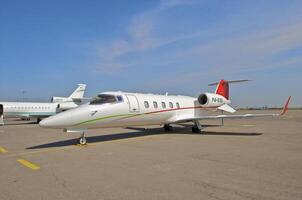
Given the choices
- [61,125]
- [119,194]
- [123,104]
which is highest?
[123,104]

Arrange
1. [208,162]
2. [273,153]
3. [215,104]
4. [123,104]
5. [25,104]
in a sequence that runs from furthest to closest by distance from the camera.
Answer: [25,104], [215,104], [123,104], [273,153], [208,162]

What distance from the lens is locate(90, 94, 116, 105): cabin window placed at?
1202 centimetres

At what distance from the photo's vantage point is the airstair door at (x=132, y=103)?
13236 millimetres

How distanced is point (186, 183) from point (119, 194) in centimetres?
137

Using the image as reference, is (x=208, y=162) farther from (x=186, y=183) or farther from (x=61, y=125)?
(x=61, y=125)

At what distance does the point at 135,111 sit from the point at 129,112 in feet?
1.60

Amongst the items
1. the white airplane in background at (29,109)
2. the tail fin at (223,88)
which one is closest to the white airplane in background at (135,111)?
the tail fin at (223,88)

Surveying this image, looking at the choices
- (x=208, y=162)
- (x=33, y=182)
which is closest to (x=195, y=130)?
(x=208, y=162)

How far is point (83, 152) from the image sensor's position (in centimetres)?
947

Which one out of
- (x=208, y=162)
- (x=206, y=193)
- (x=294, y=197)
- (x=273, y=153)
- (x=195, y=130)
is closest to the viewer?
(x=294, y=197)

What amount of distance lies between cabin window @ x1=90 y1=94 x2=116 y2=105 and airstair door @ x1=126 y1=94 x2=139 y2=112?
3.33 ft

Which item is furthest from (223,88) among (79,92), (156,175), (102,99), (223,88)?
(79,92)

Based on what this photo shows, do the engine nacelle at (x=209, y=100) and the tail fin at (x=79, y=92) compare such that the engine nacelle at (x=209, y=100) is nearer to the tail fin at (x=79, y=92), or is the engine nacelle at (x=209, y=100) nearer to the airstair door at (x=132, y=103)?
the airstair door at (x=132, y=103)

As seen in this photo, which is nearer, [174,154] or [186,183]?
[186,183]
